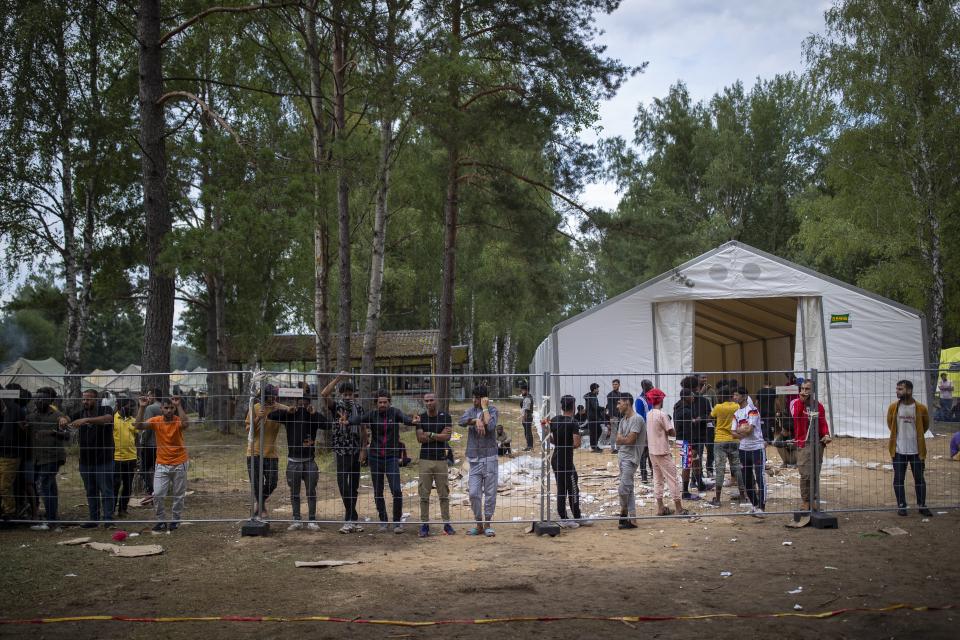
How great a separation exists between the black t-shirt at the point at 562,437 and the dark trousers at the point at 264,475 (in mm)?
3351

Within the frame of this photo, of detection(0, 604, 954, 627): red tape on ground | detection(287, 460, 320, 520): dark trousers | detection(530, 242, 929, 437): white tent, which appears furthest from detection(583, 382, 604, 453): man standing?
detection(0, 604, 954, 627): red tape on ground

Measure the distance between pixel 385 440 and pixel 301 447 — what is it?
1.01m

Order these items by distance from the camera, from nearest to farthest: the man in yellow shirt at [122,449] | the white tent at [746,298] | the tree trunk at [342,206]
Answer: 1. the man in yellow shirt at [122,449]
2. the white tent at [746,298]
3. the tree trunk at [342,206]

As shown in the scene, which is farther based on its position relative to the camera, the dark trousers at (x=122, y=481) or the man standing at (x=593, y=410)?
the man standing at (x=593, y=410)

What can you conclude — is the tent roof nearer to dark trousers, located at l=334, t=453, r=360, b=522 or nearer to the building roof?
dark trousers, located at l=334, t=453, r=360, b=522

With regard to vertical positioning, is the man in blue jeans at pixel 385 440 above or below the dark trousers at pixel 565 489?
above

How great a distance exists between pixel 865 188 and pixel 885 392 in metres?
11.5

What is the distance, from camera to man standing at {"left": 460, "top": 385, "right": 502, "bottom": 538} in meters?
8.30

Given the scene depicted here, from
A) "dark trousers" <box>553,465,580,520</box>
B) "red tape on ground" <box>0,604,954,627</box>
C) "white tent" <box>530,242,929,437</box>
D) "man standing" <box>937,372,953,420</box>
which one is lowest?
"red tape on ground" <box>0,604,954,627</box>

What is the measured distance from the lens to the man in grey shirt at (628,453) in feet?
28.4

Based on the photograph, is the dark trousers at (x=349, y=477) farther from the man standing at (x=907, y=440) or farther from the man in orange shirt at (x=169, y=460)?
the man standing at (x=907, y=440)

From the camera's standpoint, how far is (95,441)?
873cm

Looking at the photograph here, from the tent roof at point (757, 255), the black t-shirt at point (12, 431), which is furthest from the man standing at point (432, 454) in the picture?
the tent roof at point (757, 255)

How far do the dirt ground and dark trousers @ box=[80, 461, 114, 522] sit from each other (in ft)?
1.03
